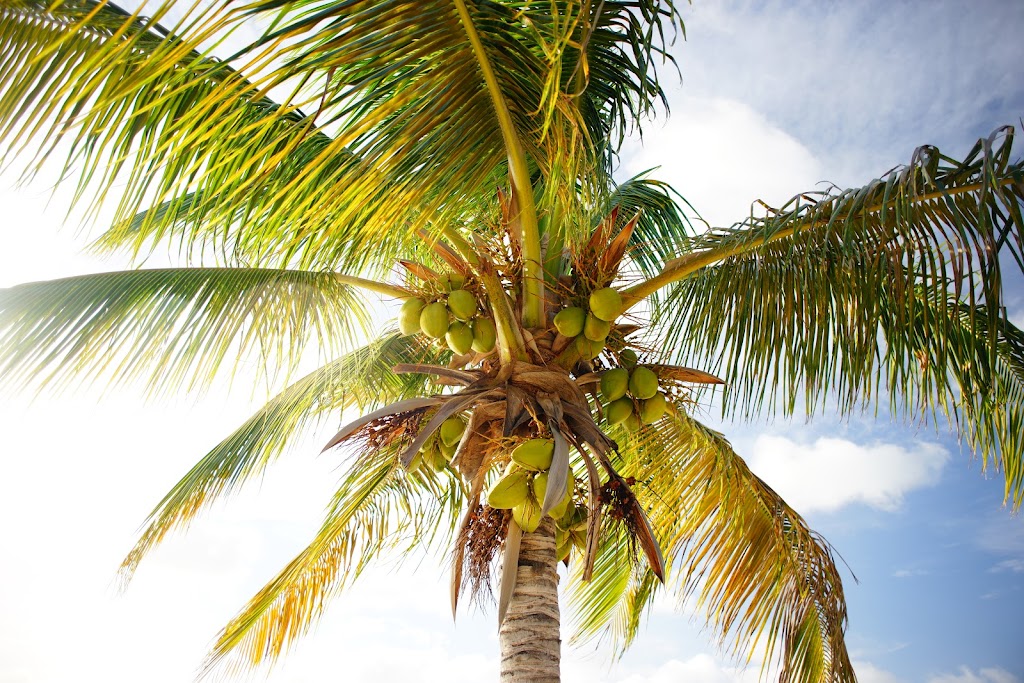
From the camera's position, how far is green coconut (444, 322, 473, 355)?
10.3ft

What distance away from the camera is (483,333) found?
3.16 m

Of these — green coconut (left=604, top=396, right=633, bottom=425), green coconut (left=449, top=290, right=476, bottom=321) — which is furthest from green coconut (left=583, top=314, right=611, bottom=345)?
green coconut (left=449, top=290, right=476, bottom=321)

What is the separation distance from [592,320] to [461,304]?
520mm

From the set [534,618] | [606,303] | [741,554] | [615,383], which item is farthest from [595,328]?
[741,554]

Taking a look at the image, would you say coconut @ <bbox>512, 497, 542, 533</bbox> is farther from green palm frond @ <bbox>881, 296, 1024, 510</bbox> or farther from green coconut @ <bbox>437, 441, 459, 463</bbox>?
green palm frond @ <bbox>881, 296, 1024, 510</bbox>

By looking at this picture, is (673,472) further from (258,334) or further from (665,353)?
(258,334)

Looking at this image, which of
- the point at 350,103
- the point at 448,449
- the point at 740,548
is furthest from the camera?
the point at 740,548

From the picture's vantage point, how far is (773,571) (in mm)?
4574

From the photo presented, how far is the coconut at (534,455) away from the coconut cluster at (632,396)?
541 mm

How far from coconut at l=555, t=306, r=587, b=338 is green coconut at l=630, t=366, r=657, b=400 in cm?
31

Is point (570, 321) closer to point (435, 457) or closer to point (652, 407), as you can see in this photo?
point (652, 407)

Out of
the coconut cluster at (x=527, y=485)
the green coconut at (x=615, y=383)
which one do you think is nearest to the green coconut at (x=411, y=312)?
the coconut cluster at (x=527, y=485)

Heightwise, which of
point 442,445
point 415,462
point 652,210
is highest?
point 652,210

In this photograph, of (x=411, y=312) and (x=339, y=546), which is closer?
(x=411, y=312)
